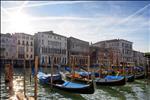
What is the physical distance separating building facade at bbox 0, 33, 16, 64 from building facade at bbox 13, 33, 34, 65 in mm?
721

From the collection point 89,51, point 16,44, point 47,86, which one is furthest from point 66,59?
point 47,86

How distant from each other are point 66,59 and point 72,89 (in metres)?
37.9

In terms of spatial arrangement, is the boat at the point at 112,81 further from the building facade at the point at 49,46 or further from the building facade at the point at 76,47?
the building facade at the point at 76,47

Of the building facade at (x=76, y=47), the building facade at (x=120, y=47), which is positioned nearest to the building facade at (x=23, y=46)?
the building facade at (x=76, y=47)

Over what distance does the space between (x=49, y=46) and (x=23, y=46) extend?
5804 mm

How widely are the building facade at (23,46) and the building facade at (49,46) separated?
1669 mm

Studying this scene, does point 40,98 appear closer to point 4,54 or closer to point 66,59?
point 4,54

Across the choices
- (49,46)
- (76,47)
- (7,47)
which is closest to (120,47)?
(76,47)

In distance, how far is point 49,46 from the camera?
45.7m

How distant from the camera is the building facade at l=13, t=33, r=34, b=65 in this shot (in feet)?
134

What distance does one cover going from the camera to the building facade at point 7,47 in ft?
129

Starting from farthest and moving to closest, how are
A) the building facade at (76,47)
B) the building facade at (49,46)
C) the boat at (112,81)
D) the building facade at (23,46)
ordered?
the building facade at (76,47)
the building facade at (49,46)
the building facade at (23,46)
the boat at (112,81)

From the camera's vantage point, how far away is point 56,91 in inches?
535

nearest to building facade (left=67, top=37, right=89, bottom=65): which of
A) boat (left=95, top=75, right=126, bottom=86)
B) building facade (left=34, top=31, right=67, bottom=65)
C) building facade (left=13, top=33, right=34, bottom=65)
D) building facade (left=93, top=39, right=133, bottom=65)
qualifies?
building facade (left=34, top=31, right=67, bottom=65)
